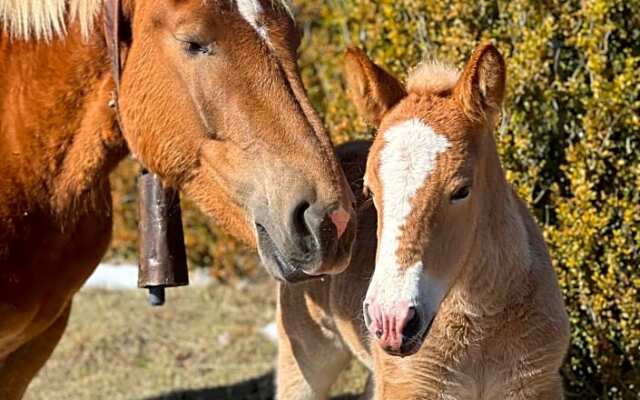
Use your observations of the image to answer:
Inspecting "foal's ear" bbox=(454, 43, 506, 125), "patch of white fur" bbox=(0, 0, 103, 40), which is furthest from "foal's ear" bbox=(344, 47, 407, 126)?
"patch of white fur" bbox=(0, 0, 103, 40)

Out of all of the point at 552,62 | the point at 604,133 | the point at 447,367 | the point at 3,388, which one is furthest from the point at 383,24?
the point at 3,388

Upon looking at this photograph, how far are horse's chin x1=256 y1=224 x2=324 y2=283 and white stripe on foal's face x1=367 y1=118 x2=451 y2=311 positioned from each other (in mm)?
201

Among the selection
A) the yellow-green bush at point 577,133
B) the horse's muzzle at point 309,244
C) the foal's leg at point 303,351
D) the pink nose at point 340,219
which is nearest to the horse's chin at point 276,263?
the horse's muzzle at point 309,244

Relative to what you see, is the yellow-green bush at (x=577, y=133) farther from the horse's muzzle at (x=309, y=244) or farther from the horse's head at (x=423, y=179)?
the horse's muzzle at (x=309, y=244)

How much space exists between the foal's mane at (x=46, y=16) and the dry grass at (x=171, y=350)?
2.92 m

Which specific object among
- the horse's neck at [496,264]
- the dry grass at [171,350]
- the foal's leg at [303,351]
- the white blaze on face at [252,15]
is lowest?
the dry grass at [171,350]

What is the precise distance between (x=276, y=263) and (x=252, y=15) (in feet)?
2.25

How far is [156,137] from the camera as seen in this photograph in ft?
10.8

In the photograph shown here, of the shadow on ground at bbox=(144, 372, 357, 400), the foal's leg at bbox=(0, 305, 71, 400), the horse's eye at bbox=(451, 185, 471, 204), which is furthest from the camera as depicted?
the shadow on ground at bbox=(144, 372, 357, 400)

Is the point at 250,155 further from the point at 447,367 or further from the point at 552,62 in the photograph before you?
the point at 552,62

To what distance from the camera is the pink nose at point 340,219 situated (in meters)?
2.98

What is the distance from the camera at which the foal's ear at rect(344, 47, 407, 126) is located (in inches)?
144

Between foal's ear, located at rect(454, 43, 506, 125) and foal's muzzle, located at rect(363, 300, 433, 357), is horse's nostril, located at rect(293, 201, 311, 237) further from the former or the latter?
foal's ear, located at rect(454, 43, 506, 125)

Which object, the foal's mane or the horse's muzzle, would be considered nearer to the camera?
the horse's muzzle
